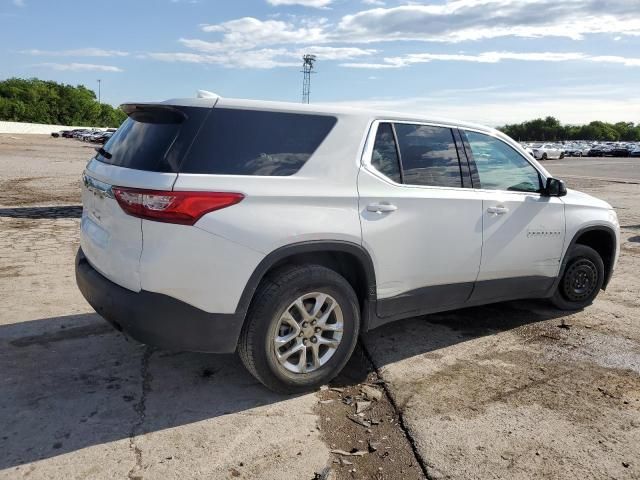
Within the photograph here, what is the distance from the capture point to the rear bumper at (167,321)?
3.03 meters

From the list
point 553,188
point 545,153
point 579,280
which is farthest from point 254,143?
point 545,153

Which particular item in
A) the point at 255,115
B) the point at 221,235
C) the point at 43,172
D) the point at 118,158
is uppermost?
the point at 255,115

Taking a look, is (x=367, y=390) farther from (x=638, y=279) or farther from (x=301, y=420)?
(x=638, y=279)

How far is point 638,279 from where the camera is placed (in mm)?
6562

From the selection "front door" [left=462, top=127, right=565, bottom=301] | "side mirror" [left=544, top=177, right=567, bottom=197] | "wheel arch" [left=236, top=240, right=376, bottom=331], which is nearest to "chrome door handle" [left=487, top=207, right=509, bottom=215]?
"front door" [left=462, top=127, right=565, bottom=301]

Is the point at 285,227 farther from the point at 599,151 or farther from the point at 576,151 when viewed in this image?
the point at 599,151

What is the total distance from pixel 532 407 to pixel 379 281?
4.03ft

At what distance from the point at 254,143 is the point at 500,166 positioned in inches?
87.3

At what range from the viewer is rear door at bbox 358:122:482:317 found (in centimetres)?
364

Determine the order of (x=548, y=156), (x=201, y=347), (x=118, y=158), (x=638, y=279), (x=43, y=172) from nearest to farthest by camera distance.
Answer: (x=201, y=347) → (x=118, y=158) → (x=638, y=279) → (x=43, y=172) → (x=548, y=156)

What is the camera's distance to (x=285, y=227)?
3197mm

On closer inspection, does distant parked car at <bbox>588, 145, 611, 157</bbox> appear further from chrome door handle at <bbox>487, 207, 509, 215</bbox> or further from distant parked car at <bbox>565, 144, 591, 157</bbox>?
chrome door handle at <bbox>487, 207, 509, 215</bbox>

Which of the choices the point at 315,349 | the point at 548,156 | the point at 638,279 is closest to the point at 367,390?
the point at 315,349

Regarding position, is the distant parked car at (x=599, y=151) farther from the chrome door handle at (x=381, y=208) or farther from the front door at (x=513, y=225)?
the chrome door handle at (x=381, y=208)
